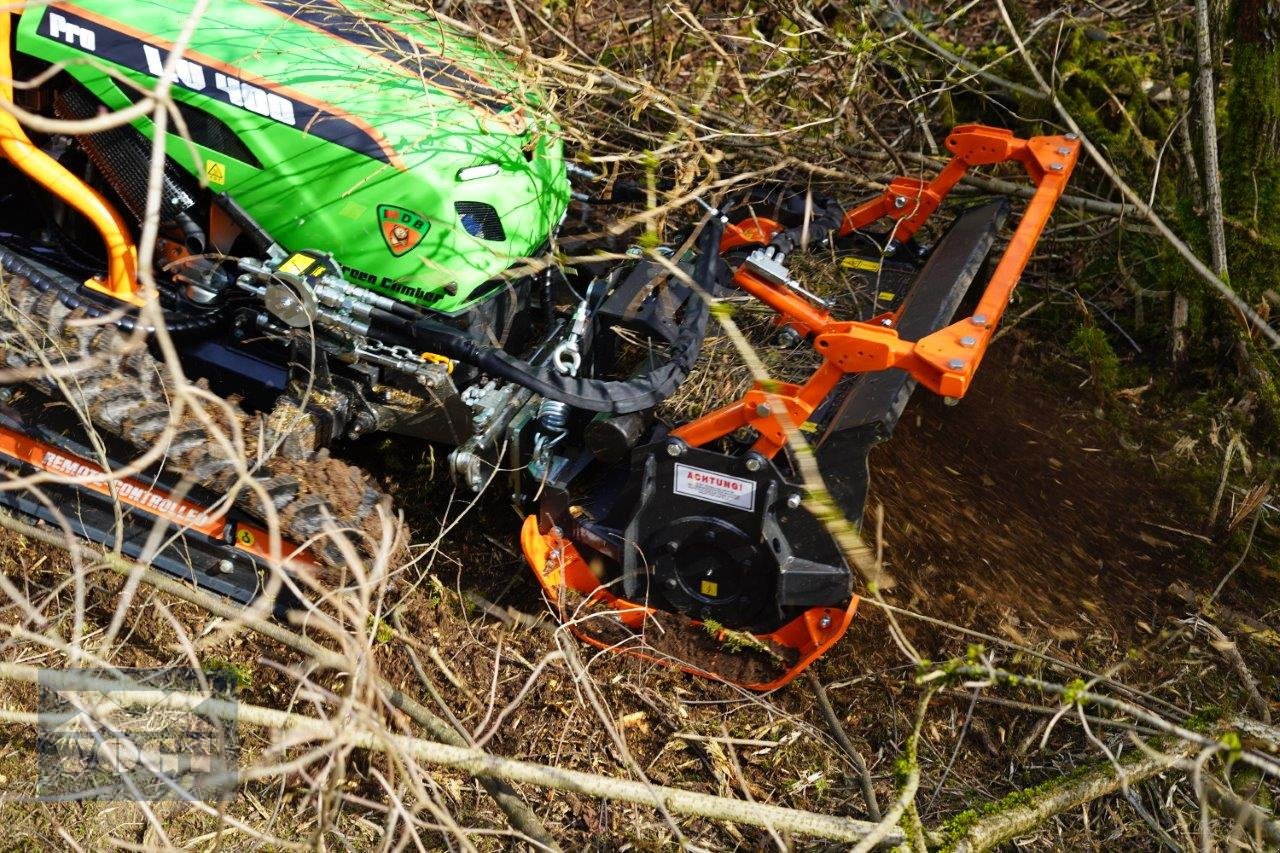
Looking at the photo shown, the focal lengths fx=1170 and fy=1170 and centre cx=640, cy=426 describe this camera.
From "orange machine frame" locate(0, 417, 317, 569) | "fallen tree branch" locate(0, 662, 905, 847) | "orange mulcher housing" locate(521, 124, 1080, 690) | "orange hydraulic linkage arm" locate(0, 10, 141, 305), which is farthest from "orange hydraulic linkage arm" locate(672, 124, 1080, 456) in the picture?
"orange hydraulic linkage arm" locate(0, 10, 141, 305)

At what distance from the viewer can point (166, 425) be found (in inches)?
125

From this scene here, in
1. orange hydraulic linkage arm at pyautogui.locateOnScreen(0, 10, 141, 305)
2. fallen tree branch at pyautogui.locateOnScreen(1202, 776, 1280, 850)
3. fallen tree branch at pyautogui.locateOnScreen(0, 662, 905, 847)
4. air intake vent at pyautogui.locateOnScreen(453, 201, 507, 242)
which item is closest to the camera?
fallen tree branch at pyautogui.locateOnScreen(0, 662, 905, 847)

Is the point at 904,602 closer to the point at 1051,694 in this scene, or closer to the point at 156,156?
the point at 1051,694

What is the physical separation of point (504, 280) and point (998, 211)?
1.72m

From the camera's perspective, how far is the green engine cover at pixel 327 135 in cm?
325

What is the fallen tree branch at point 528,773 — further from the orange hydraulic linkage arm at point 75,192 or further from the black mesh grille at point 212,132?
the black mesh grille at point 212,132

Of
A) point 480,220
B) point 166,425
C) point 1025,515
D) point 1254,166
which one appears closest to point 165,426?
point 166,425

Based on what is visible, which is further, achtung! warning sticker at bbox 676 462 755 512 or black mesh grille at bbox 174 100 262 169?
black mesh grille at bbox 174 100 262 169

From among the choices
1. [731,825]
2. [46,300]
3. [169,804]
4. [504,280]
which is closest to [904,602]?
[731,825]

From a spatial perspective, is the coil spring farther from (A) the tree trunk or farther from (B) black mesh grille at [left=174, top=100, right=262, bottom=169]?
(A) the tree trunk

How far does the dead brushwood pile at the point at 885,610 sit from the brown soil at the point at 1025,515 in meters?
0.01

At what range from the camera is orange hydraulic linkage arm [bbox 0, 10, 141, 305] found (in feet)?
10.6

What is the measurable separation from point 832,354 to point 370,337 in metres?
1.30

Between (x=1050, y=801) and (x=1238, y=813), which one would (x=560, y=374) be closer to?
(x=1050, y=801)
